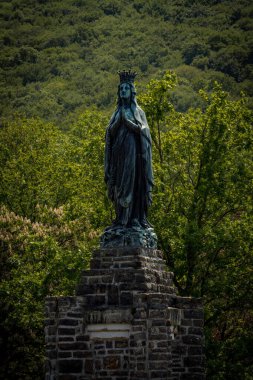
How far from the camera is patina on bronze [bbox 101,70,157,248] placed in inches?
1008

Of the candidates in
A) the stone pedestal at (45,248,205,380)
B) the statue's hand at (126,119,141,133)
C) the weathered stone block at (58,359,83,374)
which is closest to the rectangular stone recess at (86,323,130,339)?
the stone pedestal at (45,248,205,380)

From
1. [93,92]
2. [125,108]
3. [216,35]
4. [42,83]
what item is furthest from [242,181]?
[216,35]

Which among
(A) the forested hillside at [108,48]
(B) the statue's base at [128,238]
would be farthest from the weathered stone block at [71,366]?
(A) the forested hillside at [108,48]

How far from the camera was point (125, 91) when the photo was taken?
25906 mm

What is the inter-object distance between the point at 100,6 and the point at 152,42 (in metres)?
23.4

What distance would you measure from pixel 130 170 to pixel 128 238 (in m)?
1.48

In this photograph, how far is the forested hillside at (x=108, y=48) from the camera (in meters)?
97.1

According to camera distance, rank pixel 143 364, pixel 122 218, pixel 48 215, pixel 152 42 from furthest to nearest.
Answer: pixel 152 42
pixel 48 215
pixel 122 218
pixel 143 364

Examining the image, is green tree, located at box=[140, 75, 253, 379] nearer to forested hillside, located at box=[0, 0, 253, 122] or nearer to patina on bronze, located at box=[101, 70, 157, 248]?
patina on bronze, located at box=[101, 70, 157, 248]

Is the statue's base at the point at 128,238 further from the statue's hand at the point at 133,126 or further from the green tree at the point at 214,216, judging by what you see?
the green tree at the point at 214,216

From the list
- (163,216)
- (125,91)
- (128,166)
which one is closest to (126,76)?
(125,91)

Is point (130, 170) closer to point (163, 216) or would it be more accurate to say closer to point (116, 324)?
point (116, 324)

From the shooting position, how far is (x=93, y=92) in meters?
101

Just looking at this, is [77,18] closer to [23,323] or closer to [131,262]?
[23,323]
